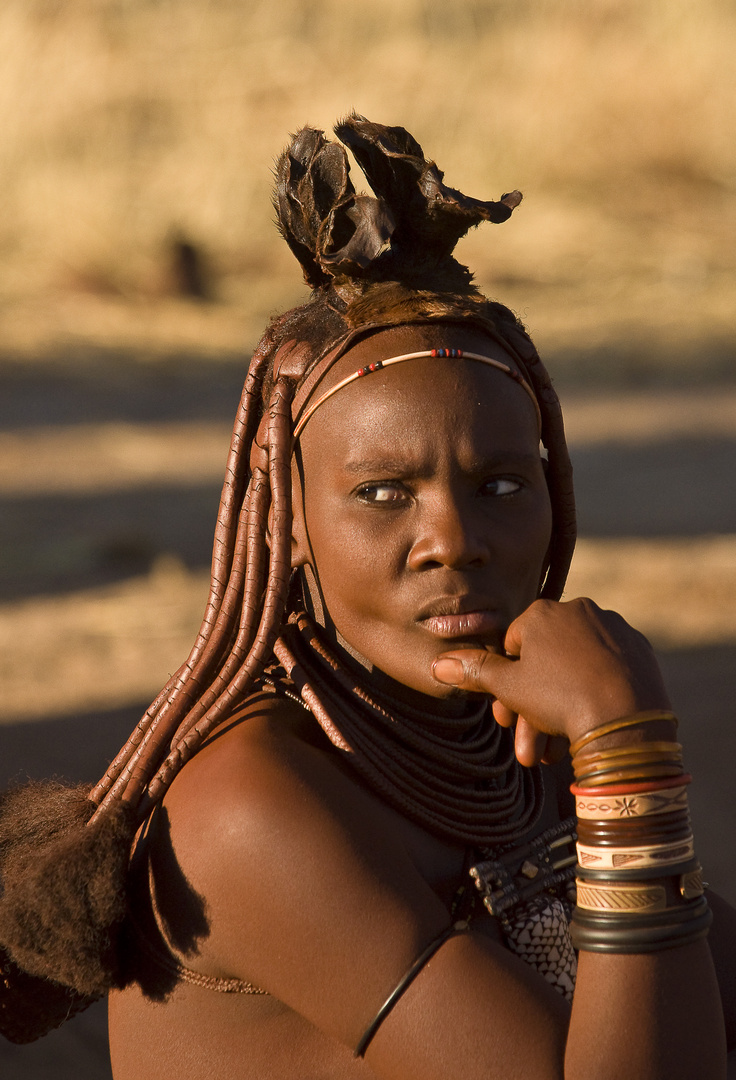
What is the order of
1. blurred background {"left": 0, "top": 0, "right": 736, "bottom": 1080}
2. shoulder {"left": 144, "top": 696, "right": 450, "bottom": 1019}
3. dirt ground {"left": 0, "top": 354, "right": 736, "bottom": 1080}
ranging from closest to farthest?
shoulder {"left": 144, "top": 696, "right": 450, "bottom": 1019}
dirt ground {"left": 0, "top": 354, "right": 736, "bottom": 1080}
blurred background {"left": 0, "top": 0, "right": 736, "bottom": 1080}

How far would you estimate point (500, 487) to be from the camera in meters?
2.23

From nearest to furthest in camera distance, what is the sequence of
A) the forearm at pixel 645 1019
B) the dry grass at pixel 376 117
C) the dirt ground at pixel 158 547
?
the forearm at pixel 645 1019
the dirt ground at pixel 158 547
the dry grass at pixel 376 117

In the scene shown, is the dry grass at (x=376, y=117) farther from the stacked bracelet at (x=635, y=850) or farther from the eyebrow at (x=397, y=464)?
the stacked bracelet at (x=635, y=850)

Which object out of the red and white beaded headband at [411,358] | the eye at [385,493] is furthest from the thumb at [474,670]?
the red and white beaded headband at [411,358]

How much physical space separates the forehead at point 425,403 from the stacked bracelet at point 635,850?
1.92ft

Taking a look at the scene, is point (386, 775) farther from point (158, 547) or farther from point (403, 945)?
point (158, 547)

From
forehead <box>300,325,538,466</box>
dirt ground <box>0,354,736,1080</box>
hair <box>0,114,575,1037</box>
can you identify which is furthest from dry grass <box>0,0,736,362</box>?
forehead <box>300,325,538,466</box>

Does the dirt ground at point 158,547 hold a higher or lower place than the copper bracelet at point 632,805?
higher

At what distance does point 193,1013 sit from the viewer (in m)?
2.16

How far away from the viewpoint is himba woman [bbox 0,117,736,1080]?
185 cm

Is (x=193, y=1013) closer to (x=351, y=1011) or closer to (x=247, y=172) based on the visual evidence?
(x=351, y=1011)

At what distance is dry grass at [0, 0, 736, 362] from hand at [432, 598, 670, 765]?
47.4 feet

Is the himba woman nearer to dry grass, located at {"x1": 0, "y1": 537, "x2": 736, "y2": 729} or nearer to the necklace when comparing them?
the necklace

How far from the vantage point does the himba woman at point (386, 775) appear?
72.9 inches
